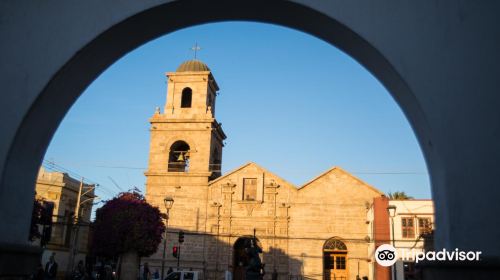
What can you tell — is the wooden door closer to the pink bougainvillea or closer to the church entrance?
the church entrance

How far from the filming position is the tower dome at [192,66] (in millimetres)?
31609

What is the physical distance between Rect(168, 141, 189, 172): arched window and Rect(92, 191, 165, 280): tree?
25.7ft

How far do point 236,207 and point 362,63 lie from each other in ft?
87.0

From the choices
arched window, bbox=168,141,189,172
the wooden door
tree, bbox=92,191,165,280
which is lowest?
the wooden door

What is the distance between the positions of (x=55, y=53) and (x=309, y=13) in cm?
214

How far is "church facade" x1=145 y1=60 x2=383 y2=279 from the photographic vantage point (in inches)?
1121

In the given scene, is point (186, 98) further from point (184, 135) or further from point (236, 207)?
point (236, 207)

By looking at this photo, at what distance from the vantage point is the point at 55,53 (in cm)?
396

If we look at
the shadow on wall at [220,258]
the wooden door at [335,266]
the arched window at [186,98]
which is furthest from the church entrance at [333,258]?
the arched window at [186,98]

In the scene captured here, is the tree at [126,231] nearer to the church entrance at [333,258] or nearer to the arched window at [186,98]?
the arched window at [186,98]

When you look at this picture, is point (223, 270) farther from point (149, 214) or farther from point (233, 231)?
point (149, 214)

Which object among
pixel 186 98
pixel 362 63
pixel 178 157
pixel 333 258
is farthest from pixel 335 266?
pixel 362 63

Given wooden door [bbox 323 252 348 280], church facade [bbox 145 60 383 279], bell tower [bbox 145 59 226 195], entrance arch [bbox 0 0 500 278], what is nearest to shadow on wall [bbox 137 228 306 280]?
church facade [bbox 145 60 383 279]

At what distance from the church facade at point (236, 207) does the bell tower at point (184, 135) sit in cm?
6
